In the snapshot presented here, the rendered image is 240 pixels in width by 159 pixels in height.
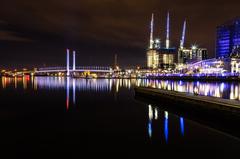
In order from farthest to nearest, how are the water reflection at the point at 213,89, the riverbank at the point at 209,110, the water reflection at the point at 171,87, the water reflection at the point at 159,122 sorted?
the water reflection at the point at 171,87 → the water reflection at the point at 213,89 → the riverbank at the point at 209,110 → the water reflection at the point at 159,122

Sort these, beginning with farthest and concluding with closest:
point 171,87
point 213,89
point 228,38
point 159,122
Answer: point 228,38 < point 171,87 < point 213,89 < point 159,122

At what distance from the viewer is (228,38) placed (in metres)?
180

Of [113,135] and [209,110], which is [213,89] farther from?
[113,135]

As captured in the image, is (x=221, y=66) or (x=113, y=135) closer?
(x=113, y=135)

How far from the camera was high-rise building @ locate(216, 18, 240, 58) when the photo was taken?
174125 millimetres

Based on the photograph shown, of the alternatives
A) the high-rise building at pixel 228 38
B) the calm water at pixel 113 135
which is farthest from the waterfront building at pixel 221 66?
the calm water at pixel 113 135

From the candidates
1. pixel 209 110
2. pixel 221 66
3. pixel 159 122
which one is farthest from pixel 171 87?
pixel 221 66

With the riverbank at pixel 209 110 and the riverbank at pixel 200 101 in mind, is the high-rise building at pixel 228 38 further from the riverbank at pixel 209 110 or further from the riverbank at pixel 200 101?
the riverbank at pixel 209 110

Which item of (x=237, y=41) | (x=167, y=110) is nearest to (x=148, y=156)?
(x=167, y=110)

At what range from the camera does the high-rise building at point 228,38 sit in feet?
571

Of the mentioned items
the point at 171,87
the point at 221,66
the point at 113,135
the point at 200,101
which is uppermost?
the point at 221,66

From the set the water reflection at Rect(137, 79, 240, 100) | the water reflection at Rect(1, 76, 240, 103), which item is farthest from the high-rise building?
the water reflection at Rect(137, 79, 240, 100)

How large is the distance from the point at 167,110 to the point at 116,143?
1111 centimetres

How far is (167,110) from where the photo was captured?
2298 centimetres
